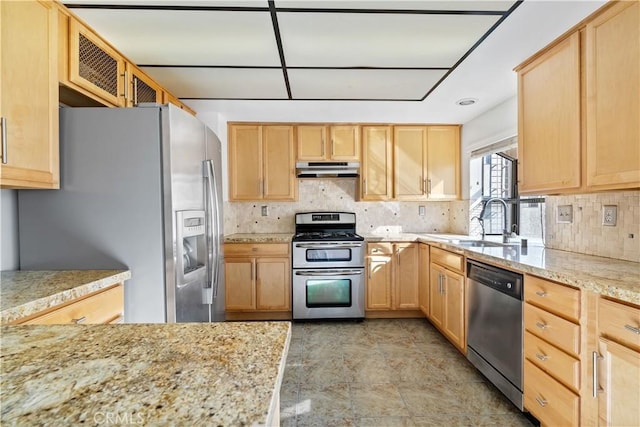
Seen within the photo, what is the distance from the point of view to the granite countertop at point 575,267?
4.03 feet

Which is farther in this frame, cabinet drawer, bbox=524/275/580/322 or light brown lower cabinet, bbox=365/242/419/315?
light brown lower cabinet, bbox=365/242/419/315

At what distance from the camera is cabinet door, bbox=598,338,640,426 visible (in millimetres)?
1153

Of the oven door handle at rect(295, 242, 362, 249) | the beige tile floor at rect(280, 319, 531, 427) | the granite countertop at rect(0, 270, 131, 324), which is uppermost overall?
the granite countertop at rect(0, 270, 131, 324)

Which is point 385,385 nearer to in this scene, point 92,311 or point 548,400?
point 548,400

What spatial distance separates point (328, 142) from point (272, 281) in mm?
1694

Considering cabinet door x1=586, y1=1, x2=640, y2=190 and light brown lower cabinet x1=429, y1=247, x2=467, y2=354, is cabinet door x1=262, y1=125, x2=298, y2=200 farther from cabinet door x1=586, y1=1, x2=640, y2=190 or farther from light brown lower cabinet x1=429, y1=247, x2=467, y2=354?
cabinet door x1=586, y1=1, x2=640, y2=190

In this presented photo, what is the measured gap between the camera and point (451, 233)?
12.7 feet

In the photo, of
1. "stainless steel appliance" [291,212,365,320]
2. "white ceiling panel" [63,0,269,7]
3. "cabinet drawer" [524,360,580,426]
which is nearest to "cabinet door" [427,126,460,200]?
"stainless steel appliance" [291,212,365,320]

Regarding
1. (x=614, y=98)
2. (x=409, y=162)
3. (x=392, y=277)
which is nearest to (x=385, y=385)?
(x=392, y=277)

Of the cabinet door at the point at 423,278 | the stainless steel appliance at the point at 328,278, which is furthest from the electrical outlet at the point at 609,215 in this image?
the stainless steel appliance at the point at 328,278

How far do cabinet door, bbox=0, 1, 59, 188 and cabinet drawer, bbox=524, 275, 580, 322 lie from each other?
252 cm

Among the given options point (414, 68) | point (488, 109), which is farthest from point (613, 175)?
point (488, 109)

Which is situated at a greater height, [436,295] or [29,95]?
[29,95]

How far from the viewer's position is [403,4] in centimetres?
152
